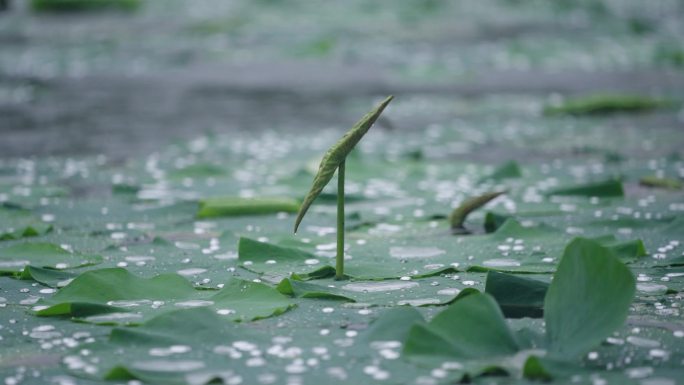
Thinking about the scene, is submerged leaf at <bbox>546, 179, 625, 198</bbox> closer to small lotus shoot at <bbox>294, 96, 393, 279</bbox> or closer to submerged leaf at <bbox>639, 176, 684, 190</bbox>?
submerged leaf at <bbox>639, 176, 684, 190</bbox>

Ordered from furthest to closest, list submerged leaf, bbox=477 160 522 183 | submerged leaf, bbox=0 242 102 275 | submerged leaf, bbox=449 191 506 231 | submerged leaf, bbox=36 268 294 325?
submerged leaf, bbox=477 160 522 183
submerged leaf, bbox=449 191 506 231
submerged leaf, bbox=0 242 102 275
submerged leaf, bbox=36 268 294 325

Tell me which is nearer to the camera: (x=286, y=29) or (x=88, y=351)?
(x=88, y=351)

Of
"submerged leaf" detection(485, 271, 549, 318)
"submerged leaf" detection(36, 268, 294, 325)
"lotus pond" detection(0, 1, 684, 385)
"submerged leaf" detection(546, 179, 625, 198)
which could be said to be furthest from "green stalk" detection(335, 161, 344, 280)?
"submerged leaf" detection(546, 179, 625, 198)

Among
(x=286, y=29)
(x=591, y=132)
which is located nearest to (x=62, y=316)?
(x=591, y=132)

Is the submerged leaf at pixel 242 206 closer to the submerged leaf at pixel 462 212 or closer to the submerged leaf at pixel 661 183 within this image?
the submerged leaf at pixel 462 212

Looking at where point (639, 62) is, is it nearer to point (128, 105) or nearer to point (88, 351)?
point (128, 105)

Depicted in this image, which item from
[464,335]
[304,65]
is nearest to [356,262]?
[464,335]
